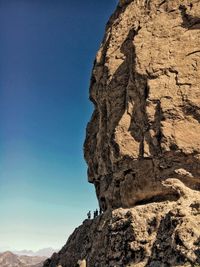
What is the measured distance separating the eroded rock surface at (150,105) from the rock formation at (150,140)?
59mm

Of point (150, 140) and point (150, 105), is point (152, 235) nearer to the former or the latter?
point (150, 140)

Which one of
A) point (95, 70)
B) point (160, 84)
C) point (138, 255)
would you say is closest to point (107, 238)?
point (138, 255)

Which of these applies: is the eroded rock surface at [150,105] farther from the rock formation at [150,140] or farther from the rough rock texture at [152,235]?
the rough rock texture at [152,235]

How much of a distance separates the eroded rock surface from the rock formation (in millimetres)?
59

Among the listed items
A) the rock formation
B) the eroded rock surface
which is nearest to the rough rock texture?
the rock formation

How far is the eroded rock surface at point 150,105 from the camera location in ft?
76.5

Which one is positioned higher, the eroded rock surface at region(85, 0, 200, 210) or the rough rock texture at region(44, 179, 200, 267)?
the eroded rock surface at region(85, 0, 200, 210)

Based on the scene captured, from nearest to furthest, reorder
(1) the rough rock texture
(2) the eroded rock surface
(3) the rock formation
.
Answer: (1) the rough rock texture
(3) the rock formation
(2) the eroded rock surface

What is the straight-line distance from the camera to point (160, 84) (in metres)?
24.8

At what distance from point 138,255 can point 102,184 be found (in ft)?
29.2

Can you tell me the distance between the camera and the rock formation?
20.8 m

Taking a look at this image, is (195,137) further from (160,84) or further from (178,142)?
(160,84)

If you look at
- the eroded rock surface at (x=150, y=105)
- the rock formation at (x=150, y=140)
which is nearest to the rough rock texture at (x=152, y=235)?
the rock formation at (x=150, y=140)

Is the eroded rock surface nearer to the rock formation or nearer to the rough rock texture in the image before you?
the rock formation
